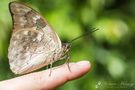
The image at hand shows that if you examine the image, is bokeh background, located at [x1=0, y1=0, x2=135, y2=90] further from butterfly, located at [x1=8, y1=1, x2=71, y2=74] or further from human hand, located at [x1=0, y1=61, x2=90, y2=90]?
human hand, located at [x1=0, y1=61, x2=90, y2=90]

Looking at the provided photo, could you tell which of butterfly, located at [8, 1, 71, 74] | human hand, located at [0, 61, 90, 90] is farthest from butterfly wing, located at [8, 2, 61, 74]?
human hand, located at [0, 61, 90, 90]

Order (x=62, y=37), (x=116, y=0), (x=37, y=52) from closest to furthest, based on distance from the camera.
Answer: (x=37, y=52), (x=62, y=37), (x=116, y=0)

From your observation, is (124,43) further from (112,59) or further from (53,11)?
(53,11)

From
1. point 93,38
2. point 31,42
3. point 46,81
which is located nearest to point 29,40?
point 31,42

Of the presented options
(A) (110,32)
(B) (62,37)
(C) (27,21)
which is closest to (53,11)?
(B) (62,37)

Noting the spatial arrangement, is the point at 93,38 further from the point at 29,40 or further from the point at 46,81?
the point at 46,81

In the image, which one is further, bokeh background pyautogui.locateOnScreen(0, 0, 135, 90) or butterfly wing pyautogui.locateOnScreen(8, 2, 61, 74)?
bokeh background pyautogui.locateOnScreen(0, 0, 135, 90)
